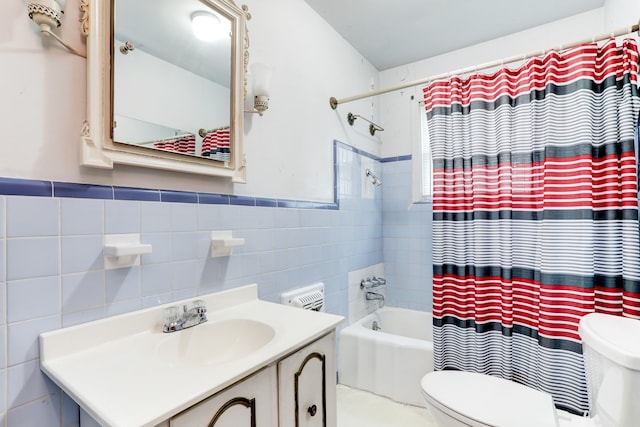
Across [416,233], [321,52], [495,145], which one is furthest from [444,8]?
[416,233]

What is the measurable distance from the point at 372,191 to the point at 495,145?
106cm

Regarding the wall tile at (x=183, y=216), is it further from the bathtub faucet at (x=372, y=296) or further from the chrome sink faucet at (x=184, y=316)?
the bathtub faucet at (x=372, y=296)

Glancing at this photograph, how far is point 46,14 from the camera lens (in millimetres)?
852

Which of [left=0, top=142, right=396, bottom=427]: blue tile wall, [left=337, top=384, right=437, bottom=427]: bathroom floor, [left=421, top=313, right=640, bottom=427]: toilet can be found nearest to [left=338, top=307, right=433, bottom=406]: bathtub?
[left=337, top=384, right=437, bottom=427]: bathroom floor

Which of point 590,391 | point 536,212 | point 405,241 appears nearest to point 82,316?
point 590,391

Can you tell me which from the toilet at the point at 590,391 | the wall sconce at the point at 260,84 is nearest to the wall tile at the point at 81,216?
the wall sconce at the point at 260,84

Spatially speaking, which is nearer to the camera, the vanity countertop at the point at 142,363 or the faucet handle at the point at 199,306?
the vanity countertop at the point at 142,363

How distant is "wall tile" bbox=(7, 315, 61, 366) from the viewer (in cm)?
82

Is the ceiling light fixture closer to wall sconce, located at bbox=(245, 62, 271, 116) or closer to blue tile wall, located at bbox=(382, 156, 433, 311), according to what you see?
wall sconce, located at bbox=(245, 62, 271, 116)

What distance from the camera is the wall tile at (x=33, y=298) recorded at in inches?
32.3

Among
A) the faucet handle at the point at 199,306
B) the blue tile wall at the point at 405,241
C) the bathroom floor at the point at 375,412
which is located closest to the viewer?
the faucet handle at the point at 199,306

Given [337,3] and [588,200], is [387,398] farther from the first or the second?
[337,3]

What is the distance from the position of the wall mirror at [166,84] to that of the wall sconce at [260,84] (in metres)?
0.07

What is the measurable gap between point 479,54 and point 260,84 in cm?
192
